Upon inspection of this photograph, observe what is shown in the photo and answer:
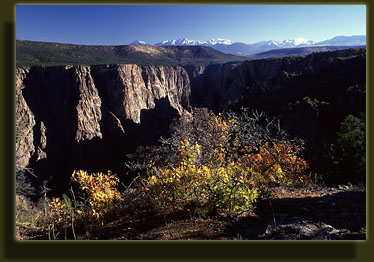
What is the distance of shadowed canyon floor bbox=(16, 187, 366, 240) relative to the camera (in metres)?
3.69

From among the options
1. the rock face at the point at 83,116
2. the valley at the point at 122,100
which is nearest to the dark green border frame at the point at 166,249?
the valley at the point at 122,100

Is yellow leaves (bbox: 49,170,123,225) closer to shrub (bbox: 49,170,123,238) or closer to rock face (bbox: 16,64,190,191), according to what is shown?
shrub (bbox: 49,170,123,238)

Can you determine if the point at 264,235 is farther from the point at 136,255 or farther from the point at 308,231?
the point at 136,255

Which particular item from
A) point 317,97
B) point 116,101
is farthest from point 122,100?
point 317,97

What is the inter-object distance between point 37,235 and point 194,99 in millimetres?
90776

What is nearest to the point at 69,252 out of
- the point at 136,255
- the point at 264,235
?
the point at 136,255

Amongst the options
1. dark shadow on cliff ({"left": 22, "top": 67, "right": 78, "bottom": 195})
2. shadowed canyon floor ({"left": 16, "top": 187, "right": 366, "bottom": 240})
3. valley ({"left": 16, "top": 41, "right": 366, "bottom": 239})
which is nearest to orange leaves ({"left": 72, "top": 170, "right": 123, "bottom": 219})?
shadowed canyon floor ({"left": 16, "top": 187, "right": 366, "bottom": 240})

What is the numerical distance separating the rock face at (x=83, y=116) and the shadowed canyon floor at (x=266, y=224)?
4909 centimetres

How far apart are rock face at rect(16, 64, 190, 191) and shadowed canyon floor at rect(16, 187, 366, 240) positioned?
49.1m

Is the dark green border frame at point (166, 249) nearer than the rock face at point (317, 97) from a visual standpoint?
Yes

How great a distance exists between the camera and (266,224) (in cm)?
405

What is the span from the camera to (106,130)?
62250mm

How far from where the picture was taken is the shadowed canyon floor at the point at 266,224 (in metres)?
3.69

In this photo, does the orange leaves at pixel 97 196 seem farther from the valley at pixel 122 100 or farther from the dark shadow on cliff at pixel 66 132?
the dark shadow on cliff at pixel 66 132
